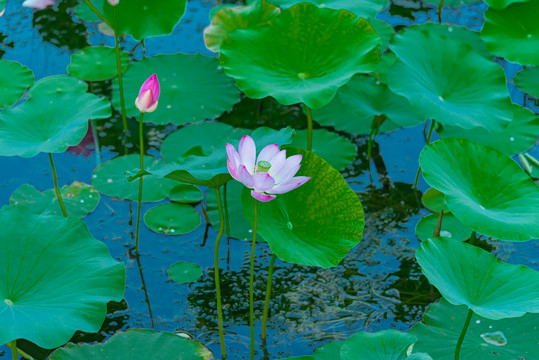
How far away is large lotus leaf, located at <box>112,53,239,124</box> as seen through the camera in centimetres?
292

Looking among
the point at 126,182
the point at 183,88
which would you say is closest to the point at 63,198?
the point at 126,182

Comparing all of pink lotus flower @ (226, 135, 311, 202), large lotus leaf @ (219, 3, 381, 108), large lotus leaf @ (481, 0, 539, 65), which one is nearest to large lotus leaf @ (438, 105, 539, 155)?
large lotus leaf @ (481, 0, 539, 65)

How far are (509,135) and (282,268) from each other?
1.20m

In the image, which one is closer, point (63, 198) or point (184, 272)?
point (184, 272)

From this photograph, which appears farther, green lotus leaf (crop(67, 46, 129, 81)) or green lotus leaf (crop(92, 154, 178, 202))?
green lotus leaf (crop(67, 46, 129, 81))

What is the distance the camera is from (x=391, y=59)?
10.4 feet

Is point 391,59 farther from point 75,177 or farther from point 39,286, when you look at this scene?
point 39,286

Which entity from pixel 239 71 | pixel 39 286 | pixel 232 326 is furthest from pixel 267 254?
pixel 39 286

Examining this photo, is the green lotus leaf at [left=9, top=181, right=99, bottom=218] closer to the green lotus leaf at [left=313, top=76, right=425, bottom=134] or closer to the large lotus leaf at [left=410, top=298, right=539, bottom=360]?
the green lotus leaf at [left=313, top=76, right=425, bottom=134]

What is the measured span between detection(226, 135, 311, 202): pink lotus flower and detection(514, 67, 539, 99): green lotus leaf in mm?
1788

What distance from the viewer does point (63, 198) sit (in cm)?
257

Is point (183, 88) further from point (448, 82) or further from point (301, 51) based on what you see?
point (448, 82)

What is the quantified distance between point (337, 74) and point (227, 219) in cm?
68

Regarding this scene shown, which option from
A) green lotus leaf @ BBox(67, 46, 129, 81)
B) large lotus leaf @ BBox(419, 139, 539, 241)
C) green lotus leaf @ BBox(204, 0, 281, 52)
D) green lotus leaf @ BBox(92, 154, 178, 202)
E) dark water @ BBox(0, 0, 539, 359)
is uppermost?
green lotus leaf @ BBox(204, 0, 281, 52)
